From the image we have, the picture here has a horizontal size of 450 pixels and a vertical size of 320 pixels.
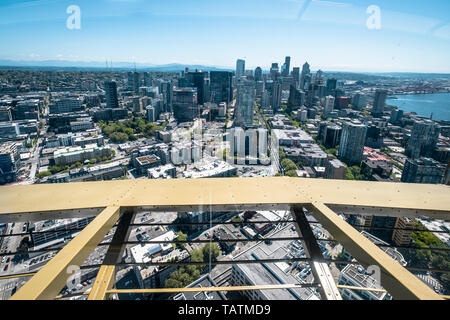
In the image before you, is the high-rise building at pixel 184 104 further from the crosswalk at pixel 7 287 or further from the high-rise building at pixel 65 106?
the crosswalk at pixel 7 287

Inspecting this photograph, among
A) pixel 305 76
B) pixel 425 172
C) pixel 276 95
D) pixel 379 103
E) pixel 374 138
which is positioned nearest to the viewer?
pixel 425 172

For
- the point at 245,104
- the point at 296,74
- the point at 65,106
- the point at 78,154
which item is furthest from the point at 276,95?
the point at 65,106

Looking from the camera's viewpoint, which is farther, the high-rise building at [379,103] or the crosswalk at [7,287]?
the high-rise building at [379,103]

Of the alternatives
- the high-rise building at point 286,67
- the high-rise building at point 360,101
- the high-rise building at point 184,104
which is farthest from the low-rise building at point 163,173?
the high-rise building at point 286,67

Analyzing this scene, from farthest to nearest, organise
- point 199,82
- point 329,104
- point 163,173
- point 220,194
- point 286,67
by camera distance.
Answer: point 286,67 → point 199,82 → point 329,104 → point 163,173 → point 220,194

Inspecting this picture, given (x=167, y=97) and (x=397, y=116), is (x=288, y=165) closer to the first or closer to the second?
(x=397, y=116)

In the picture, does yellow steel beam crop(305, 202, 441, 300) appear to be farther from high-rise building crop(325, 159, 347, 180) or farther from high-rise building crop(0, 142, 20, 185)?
high-rise building crop(0, 142, 20, 185)
